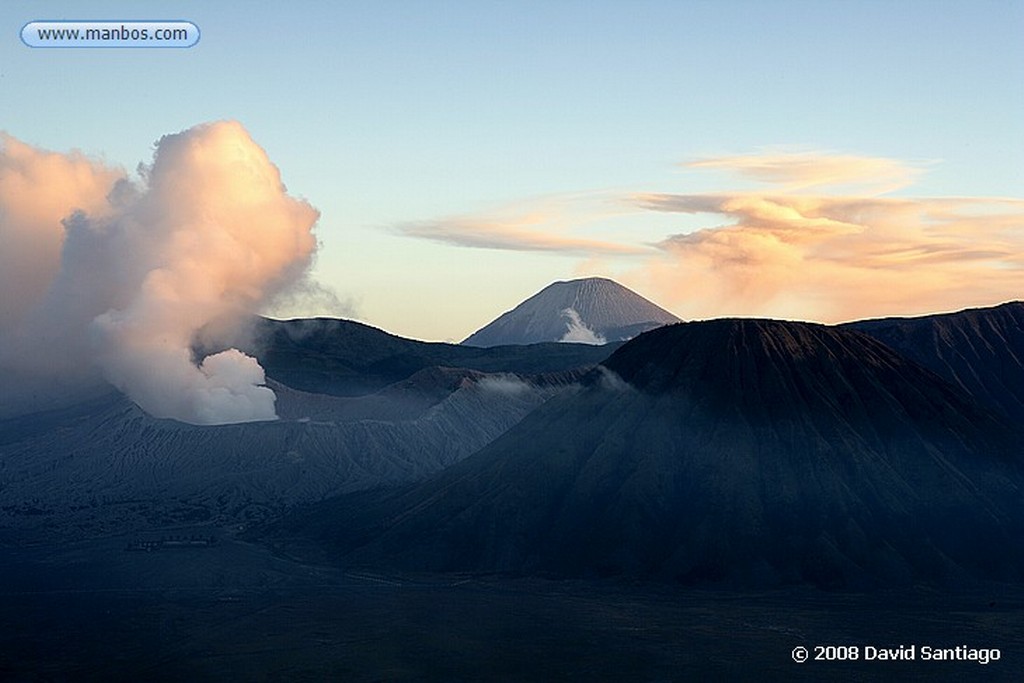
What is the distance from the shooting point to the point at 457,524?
182 metres

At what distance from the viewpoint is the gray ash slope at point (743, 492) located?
546 feet

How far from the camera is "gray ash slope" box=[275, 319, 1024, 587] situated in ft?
546

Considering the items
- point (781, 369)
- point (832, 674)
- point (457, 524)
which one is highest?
point (781, 369)

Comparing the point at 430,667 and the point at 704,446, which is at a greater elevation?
→ the point at 704,446

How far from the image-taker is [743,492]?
176 meters

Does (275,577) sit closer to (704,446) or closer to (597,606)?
(597,606)

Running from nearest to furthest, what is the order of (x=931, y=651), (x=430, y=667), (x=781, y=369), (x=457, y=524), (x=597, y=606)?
(x=430, y=667) < (x=931, y=651) < (x=597, y=606) < (x=457, y=524) < (x=781, y=369)

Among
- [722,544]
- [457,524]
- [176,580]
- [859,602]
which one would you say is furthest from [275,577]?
[859,602]

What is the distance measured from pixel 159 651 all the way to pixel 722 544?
237 ft

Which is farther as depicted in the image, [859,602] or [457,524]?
[457,524]

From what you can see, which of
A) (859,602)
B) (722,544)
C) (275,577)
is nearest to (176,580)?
(275,577)

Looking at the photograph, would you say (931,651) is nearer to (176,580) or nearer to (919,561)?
(919,561)

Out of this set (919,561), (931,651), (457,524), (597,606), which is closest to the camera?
(931,651)

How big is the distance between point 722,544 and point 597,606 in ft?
81.7
